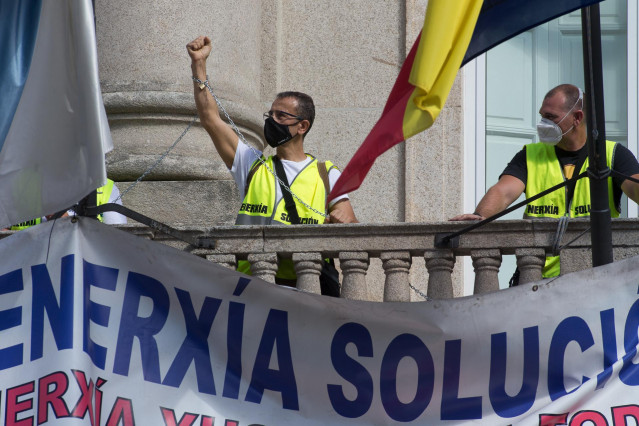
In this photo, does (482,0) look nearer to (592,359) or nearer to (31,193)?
(592,359)

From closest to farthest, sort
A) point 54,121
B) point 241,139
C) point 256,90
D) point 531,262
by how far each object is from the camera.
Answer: point 54,121
point 531,262
point 241,139
point 256,90

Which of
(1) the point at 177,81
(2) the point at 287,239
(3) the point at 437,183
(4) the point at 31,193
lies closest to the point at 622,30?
(3) the point at 437,183

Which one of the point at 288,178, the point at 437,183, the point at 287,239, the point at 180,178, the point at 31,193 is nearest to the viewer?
the point at 31,193

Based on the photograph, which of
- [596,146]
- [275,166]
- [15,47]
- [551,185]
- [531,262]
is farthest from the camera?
[275,166]

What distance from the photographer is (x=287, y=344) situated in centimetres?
664

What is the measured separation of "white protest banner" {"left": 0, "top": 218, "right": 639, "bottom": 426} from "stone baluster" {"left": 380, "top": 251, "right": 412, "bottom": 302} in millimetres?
1051

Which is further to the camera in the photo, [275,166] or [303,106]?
[303,106]

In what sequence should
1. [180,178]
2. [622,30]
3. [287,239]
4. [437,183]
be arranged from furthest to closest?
[622,30] < [437,183] < [180,178] < [287,239]

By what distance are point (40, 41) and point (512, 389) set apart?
252 centimetres

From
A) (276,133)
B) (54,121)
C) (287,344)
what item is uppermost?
(276,133)

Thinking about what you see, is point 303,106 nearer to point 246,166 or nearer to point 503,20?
point 246,166

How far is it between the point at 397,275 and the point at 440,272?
0.77ft

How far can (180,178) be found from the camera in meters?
9.76

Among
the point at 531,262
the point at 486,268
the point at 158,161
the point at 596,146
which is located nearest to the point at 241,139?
the point at 158,161
